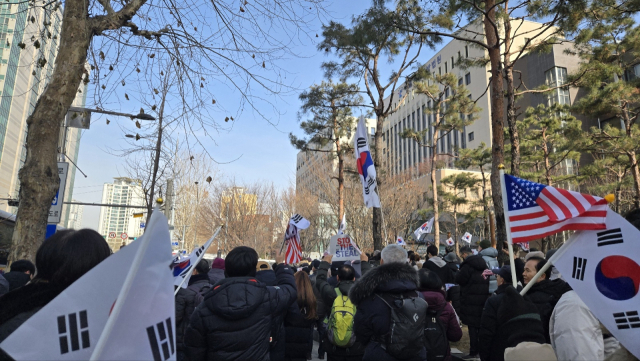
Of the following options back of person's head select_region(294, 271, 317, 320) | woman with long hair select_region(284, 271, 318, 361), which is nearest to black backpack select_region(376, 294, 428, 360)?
woman with long hair select_region(284, 271, 318, 361)

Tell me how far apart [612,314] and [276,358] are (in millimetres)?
3040

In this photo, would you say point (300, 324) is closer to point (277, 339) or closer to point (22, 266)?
point (277, 339)

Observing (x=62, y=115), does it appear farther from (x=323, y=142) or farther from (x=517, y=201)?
(x=323, y=142)

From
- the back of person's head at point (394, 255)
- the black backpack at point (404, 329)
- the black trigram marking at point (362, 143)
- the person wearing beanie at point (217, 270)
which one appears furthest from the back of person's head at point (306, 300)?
the black trigram marking at point (362, 143)

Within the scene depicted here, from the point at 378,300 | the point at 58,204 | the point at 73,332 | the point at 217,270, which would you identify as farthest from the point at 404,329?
the point at 58,204

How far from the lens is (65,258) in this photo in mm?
2164

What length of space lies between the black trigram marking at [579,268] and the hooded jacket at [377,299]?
118 centimetres

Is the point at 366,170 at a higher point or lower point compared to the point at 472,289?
higher

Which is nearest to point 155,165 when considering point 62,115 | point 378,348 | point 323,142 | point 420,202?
point 323,142

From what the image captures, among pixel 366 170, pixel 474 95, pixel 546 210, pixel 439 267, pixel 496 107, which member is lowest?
pixel 439 267

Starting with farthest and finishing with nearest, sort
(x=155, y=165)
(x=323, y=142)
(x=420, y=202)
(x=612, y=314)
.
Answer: (x=420, y=202)
(x=323, y=142)
(x=155, y=165)
(x=612, y=314)

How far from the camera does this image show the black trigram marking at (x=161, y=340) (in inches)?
68.4

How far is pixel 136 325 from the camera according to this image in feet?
5.54

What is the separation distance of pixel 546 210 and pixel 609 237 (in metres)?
0.69
